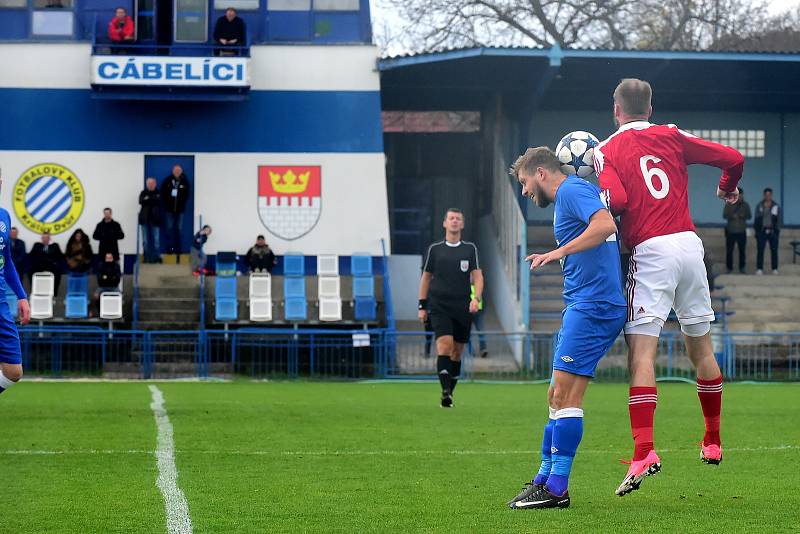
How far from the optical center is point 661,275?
7.73 meters

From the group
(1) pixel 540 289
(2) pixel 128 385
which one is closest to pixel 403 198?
(1) pixel 540 289

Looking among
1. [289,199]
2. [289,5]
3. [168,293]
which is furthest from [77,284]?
[289,5]

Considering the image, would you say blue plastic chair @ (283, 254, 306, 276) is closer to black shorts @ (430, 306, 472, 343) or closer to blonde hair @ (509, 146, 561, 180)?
black shorts @ (430, 306, 472, 343)

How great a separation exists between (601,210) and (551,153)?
557 millimetres

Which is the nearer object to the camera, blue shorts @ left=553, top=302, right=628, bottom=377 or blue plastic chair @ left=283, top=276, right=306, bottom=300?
blue shorts @ left=553, top=302, right=628, bottom=377

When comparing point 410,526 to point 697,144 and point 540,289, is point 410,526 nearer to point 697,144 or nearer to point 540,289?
point 697,144

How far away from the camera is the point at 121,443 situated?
10.7 m

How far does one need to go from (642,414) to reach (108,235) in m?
20.4

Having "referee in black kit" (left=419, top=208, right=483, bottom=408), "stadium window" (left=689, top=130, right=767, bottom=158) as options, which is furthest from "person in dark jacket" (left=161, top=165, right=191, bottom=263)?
"stadium window" (left=689, top=130, right=767, bottom=158)

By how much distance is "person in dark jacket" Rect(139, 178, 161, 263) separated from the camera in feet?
88.3

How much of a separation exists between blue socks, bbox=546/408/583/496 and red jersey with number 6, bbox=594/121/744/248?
3.79 ft

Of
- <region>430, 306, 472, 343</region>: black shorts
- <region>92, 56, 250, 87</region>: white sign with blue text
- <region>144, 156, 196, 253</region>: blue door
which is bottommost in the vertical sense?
<region>430, 306, 472, 343</region>: black shorts

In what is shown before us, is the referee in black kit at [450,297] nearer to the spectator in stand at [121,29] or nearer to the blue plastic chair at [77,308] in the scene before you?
the blue plastic chair at [77,308]

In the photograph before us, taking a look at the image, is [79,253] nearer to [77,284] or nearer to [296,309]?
[77,284]
